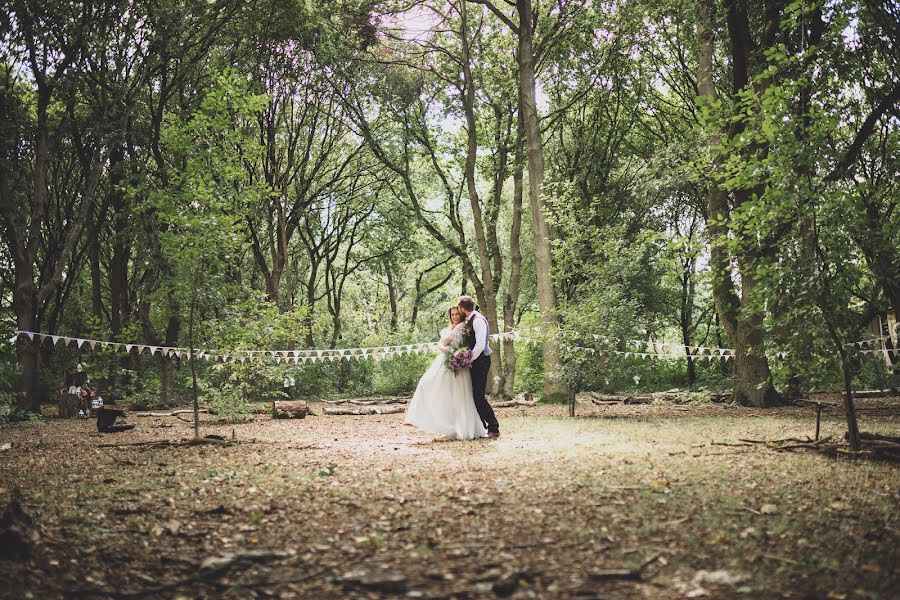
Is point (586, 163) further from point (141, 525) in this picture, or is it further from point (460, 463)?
point (141, 525)

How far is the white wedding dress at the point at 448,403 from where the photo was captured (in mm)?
8820

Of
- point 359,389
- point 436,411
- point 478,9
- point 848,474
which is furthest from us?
point 359,389

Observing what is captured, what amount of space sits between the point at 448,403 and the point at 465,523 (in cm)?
487

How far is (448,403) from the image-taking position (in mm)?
8883

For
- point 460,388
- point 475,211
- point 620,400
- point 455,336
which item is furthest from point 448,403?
point 475,211

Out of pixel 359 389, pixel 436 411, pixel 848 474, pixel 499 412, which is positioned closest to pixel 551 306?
pixel 499 412

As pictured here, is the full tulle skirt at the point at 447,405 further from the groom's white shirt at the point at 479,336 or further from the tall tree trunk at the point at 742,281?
the tall tree trunk at the point at 742,281

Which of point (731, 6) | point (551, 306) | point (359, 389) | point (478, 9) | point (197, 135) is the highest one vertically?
point (478, 9)

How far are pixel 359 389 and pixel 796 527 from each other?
22909mm

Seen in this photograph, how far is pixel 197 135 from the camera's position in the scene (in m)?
9.40

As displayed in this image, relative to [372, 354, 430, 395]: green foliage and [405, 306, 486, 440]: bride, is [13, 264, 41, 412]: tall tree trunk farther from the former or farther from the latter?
[372, 354, 430, 395]: green foliage

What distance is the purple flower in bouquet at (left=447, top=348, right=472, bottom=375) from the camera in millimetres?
8742

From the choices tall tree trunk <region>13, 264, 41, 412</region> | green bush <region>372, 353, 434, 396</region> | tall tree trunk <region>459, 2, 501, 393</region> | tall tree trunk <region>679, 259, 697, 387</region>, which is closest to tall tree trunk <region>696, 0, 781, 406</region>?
tall tree trunk <region>459, 2, 501, 393</region>

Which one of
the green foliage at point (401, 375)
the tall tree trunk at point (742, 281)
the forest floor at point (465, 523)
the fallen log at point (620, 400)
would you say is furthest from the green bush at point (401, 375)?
the forest floor at point (465, 523)
